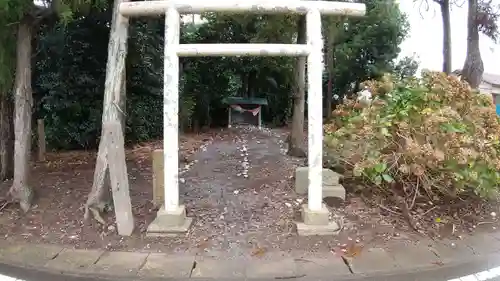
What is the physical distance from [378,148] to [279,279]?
223 centimetres

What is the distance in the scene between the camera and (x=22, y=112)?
5.47m

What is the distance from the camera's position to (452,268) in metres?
3.92

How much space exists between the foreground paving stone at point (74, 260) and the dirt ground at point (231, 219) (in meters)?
0.19

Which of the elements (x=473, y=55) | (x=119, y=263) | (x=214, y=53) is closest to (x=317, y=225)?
(x=119, y=263)

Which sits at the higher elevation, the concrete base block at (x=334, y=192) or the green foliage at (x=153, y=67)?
the green foliage at (x=153, y=67)

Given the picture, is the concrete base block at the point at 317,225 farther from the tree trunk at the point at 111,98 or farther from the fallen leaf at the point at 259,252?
the tree trunk at the point at 111,98

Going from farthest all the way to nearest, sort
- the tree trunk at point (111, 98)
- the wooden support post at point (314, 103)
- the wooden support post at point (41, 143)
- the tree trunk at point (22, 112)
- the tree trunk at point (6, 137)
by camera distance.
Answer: the wooden support post at point (41, 143) < the tree trunk at point (6, 137) < the tree trunk at point (22, 112) < the tree trunk at point (111, 98) < the wooden support post at point (314, 103)

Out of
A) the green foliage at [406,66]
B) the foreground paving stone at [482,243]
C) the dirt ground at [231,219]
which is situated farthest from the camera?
the green foliage at [406,66]

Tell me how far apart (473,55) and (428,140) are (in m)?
4.06

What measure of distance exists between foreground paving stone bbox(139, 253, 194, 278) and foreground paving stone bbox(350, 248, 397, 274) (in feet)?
5.15

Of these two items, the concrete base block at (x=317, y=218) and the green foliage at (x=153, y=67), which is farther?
the green foliage at (x=153, y=67)

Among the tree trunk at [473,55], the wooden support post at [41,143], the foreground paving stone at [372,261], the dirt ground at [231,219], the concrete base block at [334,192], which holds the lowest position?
the foreground paving stone at [372,261]

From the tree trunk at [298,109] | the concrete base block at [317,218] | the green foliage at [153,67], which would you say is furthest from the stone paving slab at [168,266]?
the tree trunk at [298,109]

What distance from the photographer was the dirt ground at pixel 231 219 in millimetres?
4414
